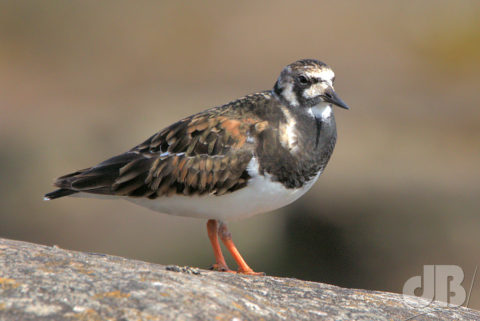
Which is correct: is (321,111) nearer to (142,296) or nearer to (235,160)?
(235,160)

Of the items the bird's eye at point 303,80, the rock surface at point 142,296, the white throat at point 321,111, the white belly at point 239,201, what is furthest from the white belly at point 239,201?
the rock surface at point 142,296

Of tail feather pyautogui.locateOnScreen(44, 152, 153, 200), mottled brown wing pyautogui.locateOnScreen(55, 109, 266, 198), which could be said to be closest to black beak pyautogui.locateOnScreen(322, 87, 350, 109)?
mottled brown wing pyautogui.locateOnScreen(55, 109, 266, 198)

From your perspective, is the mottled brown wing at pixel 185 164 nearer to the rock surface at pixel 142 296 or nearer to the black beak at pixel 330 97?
the black beak at pixel 330 97

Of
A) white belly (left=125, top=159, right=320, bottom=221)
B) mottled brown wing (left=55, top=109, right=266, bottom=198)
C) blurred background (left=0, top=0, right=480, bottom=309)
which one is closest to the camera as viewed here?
white belly (left=125, top=159, right=320, bottom=221)

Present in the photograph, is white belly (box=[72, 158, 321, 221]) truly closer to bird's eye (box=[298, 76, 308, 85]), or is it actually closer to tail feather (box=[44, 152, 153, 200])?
tail feather (box=[44, 152, 153, 200])

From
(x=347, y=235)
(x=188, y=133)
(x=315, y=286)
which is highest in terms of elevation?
(x=347, y=235)

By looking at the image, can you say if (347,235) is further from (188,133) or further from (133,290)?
(133,290)

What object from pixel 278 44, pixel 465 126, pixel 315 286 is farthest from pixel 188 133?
pixel 278 44
